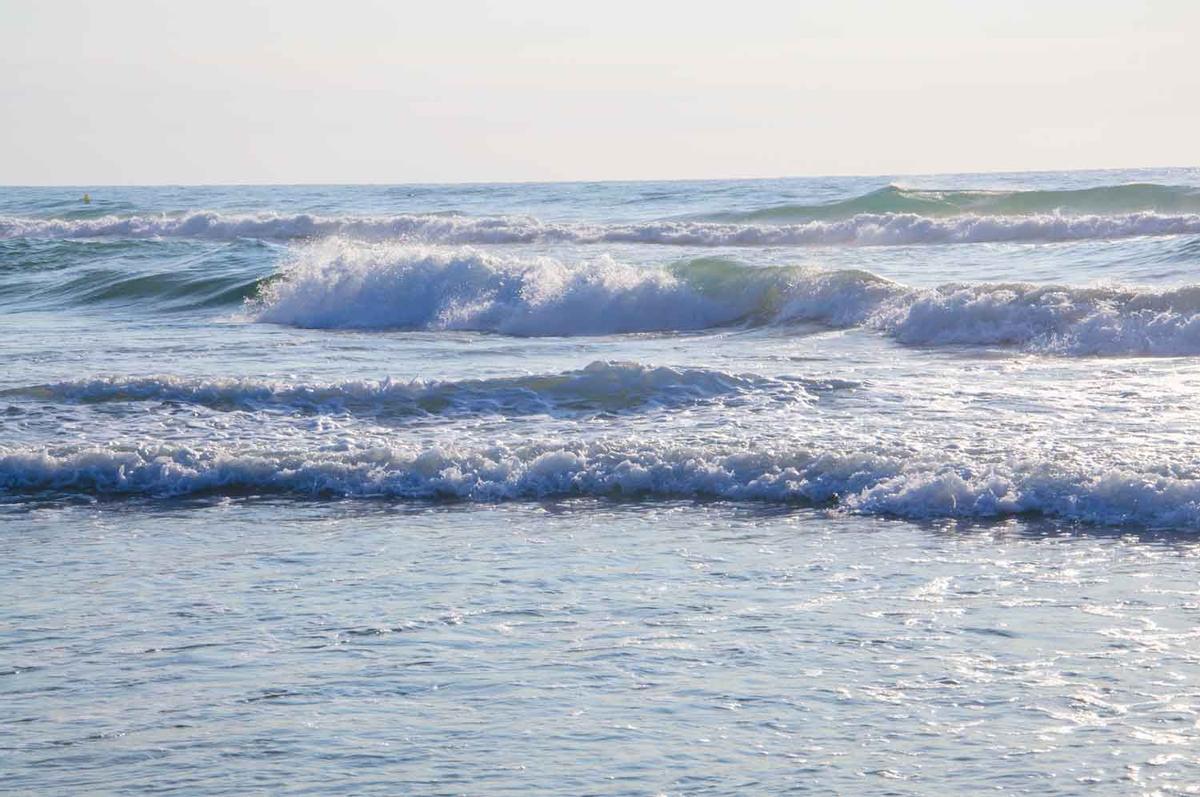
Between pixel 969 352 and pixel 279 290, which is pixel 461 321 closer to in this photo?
pixel 279 290

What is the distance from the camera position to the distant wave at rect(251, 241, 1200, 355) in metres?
15.9

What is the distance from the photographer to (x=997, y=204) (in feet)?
111

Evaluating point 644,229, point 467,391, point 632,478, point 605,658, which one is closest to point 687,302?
point 467,391

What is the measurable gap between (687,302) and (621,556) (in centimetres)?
1293

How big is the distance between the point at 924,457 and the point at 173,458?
15.8 feet

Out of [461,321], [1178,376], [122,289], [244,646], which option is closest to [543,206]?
[122,289]

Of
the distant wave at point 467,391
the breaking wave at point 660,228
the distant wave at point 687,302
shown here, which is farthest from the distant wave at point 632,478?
the breaking wave at point 660,228

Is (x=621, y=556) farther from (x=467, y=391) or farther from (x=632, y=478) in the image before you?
(x=467, y=391)

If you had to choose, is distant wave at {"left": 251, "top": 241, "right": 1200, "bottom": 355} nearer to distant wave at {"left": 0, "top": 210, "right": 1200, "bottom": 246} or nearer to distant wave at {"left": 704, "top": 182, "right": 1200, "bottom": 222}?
distant wave at {"left": 0, "top": 210, "right": 1200, "bottom": 246}

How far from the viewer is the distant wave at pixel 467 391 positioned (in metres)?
11.7

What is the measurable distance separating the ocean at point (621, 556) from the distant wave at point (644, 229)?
10579mm

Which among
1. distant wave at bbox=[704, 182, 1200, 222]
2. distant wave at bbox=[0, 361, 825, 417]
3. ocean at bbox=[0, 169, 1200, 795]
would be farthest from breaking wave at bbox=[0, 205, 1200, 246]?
distant wave at bbox=[0, 361, 825, 417]

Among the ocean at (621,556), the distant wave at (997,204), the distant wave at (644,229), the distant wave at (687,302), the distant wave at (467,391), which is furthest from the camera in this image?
the distant wave at (997,204)

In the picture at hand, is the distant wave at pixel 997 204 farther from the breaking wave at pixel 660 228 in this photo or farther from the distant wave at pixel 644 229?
the distant wave at pixel 644 229
